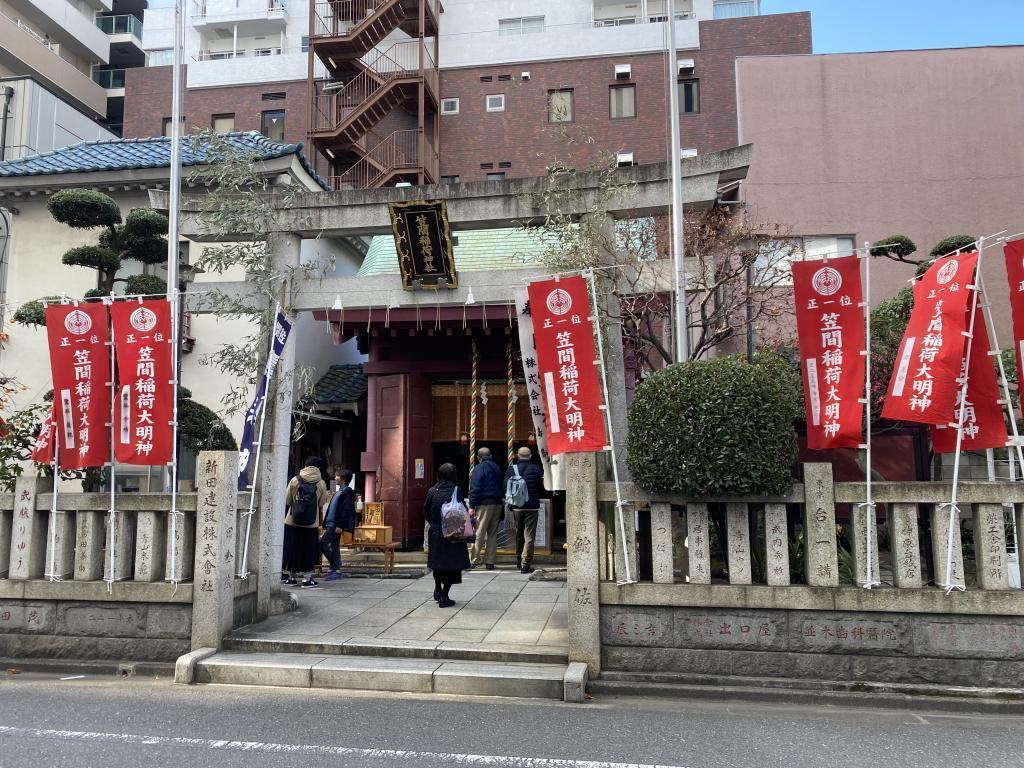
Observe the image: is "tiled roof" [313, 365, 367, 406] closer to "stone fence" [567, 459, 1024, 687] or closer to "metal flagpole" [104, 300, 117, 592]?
"metal flagpole" [104, 300, 117, 592]

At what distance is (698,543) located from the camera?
275 inches

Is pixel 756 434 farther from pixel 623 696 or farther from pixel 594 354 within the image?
pixel 623 696

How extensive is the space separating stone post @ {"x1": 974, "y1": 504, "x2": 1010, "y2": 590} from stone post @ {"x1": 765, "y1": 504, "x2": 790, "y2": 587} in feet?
5.46

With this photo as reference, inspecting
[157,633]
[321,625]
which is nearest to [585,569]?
[321,625]

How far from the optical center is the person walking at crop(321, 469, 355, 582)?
11.9 metres

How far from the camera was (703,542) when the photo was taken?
6961 millimetres

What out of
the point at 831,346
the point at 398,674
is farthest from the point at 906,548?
the point at 398,674

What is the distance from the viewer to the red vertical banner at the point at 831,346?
22.7 feet

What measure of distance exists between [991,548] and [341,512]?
9.09m

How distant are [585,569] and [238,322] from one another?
38.3ft

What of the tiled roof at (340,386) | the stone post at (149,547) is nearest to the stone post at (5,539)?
the stone post at (149,547)

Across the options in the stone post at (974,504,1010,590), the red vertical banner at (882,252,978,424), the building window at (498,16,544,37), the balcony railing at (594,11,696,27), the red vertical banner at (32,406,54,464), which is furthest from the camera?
the building window at (498,16,544,37)

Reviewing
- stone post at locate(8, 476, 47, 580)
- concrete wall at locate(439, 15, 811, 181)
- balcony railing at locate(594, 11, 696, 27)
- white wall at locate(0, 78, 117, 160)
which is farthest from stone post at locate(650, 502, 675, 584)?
balcony railing at locate(594, 11, 696, 27)

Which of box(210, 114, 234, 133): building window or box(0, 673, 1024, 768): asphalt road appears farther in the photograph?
box(210, 114, 234, 133): building window
